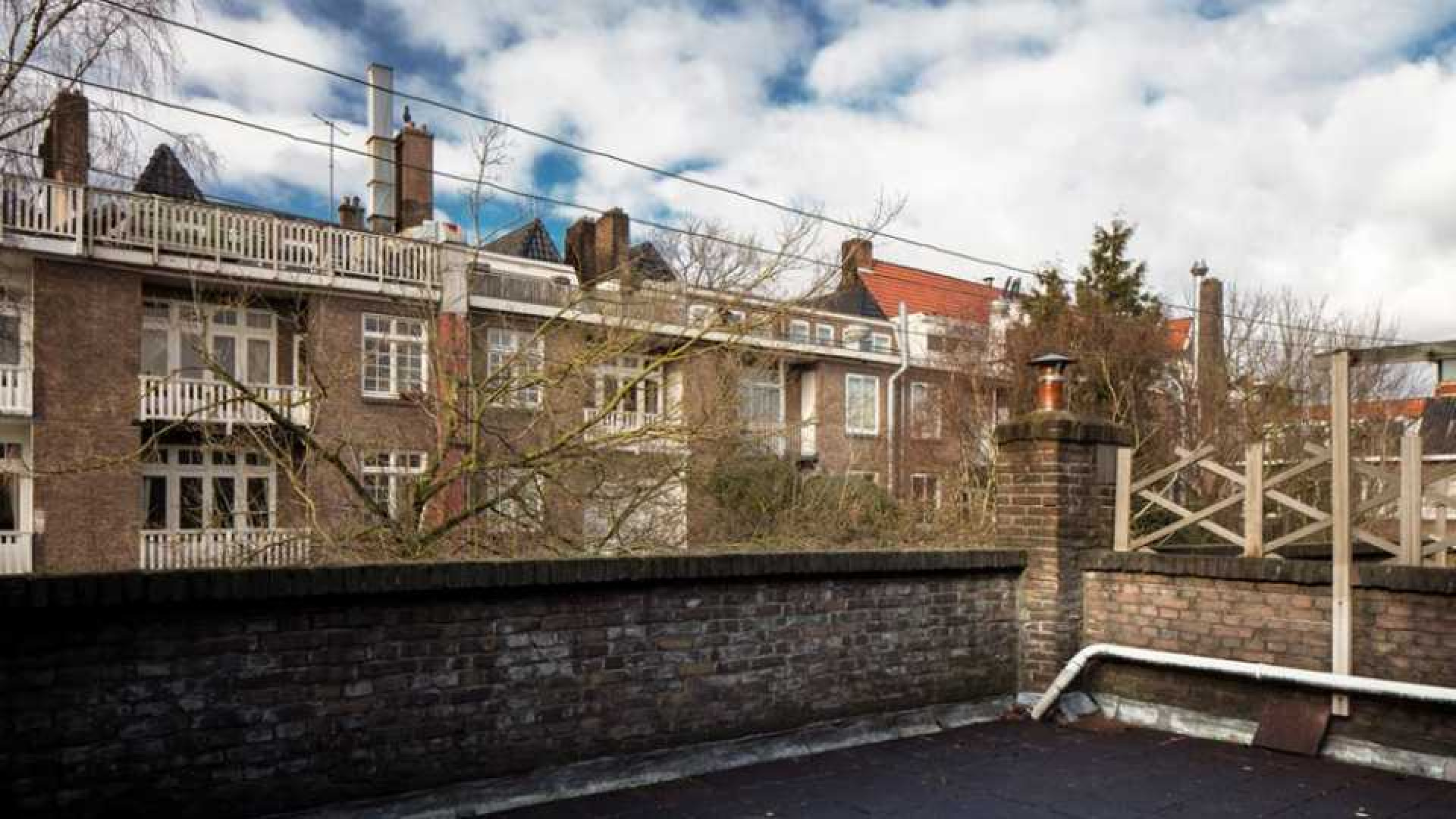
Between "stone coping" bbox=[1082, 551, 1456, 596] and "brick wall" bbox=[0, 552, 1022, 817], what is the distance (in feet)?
5.63

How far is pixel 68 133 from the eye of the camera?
10742mm

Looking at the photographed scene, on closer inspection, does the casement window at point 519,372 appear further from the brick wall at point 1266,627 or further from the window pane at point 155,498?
the window pane at point 155,498

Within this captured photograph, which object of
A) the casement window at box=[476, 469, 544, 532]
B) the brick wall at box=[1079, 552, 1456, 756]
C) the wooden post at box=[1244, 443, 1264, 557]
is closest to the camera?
the brick wall at box=[1079, 552, 1456, 756]

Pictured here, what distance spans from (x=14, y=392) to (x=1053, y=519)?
18.6 metres

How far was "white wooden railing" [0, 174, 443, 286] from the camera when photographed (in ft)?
59.9

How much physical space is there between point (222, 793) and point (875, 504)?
480 inches

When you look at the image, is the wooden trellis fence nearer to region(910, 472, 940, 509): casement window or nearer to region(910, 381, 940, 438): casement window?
region(910, 472, 940, 509): casement window

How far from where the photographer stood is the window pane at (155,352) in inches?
800

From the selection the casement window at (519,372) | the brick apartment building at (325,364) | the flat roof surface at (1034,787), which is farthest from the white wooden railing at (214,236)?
the flat roof surface at (1034,787)

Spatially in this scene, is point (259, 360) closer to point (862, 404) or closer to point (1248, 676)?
point (862, 404)

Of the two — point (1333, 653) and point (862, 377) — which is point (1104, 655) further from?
A: point (862, 377)

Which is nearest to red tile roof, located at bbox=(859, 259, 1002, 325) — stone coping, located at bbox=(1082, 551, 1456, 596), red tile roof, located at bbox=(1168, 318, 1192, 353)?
red tile roof, located at bbox=(1168, 318, 1192, 353)

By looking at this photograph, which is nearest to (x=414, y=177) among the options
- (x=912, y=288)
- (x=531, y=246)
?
(x=531, y=246)

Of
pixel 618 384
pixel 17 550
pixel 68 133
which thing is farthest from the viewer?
pixel 17 550
